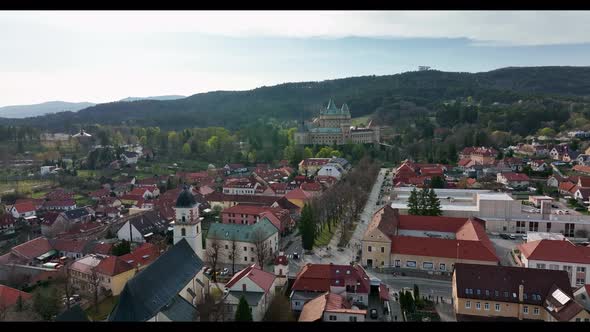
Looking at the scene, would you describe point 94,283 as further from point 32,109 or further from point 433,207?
point 32,109

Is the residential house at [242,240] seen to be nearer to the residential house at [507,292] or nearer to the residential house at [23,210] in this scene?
the residential house at [507,292]

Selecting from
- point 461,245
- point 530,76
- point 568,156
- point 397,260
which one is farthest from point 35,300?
point 530,76

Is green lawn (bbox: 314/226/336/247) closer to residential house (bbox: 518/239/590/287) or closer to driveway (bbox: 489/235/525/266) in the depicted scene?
driveway (bbox: 489/235/525/266)

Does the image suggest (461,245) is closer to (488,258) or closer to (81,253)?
(488,258)

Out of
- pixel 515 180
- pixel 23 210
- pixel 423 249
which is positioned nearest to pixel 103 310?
pixel 423 249

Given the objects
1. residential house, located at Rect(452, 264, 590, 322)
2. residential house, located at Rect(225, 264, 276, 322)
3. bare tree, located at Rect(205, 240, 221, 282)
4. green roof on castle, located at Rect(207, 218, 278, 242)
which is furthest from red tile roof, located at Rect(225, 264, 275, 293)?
residential house, located at Rect(452, 264, 590, 322)
